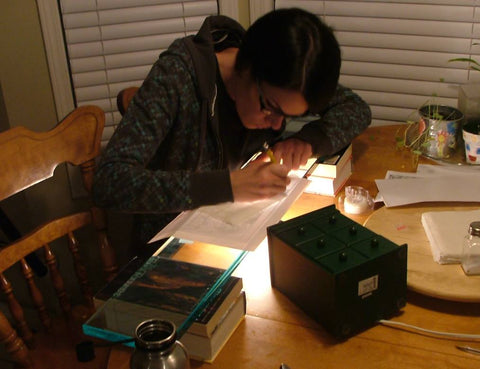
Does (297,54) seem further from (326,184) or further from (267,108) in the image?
(326,184)

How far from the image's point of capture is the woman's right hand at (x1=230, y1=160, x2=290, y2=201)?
1398 mm

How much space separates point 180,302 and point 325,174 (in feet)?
2.14

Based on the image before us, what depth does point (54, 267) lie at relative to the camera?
1.57 metres

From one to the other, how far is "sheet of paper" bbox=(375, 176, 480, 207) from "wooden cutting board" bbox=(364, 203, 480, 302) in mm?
26

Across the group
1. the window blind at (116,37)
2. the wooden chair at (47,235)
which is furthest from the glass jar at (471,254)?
the window blind at (116,37)

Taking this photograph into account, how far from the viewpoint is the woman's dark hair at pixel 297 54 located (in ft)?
4.28

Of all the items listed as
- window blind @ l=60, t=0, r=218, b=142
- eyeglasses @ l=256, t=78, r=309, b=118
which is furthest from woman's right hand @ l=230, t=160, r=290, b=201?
window blind @ l=60, t=0, r=218, b=142

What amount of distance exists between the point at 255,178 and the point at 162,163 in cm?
38

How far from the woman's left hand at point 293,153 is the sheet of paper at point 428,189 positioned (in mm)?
211

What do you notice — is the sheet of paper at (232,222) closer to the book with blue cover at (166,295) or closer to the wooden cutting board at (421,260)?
the book with blue cover at (166,295)

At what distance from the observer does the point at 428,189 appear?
5.02ft

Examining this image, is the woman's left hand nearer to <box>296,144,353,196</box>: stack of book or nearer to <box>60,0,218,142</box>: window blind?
<box>296,144,353,196</box>: stack of book

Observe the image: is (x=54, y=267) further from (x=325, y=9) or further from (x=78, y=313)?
(x=325, y=9)

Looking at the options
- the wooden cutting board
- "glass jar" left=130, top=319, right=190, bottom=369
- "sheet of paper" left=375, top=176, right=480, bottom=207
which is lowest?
the wooden cutting board
